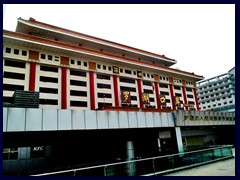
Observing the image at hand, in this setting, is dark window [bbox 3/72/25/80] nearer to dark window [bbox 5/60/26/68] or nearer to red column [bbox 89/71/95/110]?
dark window [bbox 5/60/26/68]

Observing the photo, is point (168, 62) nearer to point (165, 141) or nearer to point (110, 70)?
point (110, 70)

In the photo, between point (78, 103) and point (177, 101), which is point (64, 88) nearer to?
point (78, 103)

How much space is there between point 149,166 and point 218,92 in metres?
90.3

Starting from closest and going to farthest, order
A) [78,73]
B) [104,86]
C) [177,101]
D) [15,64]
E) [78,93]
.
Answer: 1. [15,64]
2. [78,93]
3. [78,73]
4. [104,86]
5. [177,101]

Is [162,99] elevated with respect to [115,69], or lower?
lower

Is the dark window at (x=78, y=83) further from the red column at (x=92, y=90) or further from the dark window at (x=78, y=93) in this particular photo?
the dark window at (x=78, y=93)

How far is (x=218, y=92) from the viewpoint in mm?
87188

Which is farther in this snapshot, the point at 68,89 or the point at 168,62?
the point at 168,62

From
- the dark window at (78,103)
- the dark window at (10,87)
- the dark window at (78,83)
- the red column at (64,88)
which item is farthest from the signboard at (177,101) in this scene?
the dark window at (10,87)

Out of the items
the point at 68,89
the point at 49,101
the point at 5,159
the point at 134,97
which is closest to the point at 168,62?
the point at 134,97

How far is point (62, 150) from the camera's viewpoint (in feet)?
77.9

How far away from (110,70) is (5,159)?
22.9m

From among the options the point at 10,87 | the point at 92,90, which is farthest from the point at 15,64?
the point at 92,90

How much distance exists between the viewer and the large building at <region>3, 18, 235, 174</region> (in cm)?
1273
